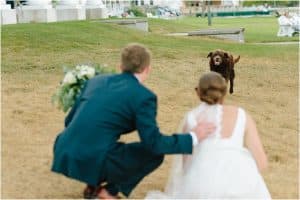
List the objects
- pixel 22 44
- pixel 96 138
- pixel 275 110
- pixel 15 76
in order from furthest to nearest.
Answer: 1. pixel 22 44
2. pixel 15 76
3. pixel 275 110
4. pixel 96 138

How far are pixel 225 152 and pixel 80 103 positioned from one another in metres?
1.10

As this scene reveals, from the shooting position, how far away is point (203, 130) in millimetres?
5234

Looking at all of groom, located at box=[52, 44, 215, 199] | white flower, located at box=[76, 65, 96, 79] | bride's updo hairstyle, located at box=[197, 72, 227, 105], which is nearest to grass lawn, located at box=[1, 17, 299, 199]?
groom, located at box=[52, 44, 215, 199]

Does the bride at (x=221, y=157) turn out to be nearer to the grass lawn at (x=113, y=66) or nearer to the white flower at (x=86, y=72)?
the grass lawn at (x=113, y=66)

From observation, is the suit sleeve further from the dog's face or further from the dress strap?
the dog's face

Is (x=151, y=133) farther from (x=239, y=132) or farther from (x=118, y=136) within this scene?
(x=239, y=132)

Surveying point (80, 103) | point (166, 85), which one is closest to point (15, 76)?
point (166, 85)

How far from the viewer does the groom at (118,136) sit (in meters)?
5.07

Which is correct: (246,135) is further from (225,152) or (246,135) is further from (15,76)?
(15,76)

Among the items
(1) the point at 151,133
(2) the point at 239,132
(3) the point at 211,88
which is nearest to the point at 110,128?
(1) the point at 151,133

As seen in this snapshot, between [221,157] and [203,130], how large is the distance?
9.0 inches

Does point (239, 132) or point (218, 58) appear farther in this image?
point (218, 58)

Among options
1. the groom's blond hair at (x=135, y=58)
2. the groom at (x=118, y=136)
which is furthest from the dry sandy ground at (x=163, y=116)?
the groom's blond hair at (x=135, y=58)

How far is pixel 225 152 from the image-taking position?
525cm
